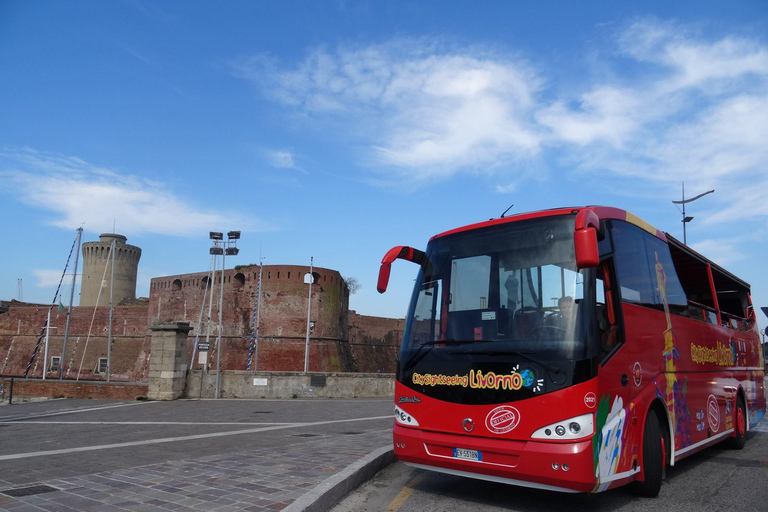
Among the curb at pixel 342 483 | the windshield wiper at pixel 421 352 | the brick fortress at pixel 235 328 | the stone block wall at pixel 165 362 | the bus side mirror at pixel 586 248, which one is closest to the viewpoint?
the bus side mirror at pixel 586 248

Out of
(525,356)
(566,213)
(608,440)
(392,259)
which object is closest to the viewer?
(608,440)

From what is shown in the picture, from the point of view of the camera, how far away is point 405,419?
568cm

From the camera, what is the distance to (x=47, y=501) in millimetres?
4605

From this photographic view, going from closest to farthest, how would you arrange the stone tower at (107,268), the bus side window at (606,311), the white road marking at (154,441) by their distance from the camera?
1. the bus side window at (606,311)
2. the white road marking at (154,441)
3. the stone tower at (107,268)

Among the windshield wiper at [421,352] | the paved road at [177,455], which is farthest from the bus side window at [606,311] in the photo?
the paved road at [177,455]

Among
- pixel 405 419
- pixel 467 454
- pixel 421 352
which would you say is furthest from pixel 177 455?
pixel 467 454

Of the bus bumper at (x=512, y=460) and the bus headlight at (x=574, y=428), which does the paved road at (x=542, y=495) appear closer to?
the bus bumper at (x=512, y=460)

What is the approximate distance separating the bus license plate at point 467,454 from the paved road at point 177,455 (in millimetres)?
1371

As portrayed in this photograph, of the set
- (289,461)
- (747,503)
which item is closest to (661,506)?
(747,503)

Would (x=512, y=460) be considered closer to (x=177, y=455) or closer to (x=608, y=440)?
(x=608, y=440)


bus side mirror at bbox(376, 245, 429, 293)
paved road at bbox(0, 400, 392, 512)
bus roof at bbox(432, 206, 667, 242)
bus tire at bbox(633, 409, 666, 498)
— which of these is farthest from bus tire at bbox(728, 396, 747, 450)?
bus side mirror at bbox(376, 245, 429, 293)

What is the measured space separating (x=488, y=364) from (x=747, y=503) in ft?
9.35

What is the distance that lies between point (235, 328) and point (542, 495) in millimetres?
40422

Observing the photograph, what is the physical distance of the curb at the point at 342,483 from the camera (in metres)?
4.58
